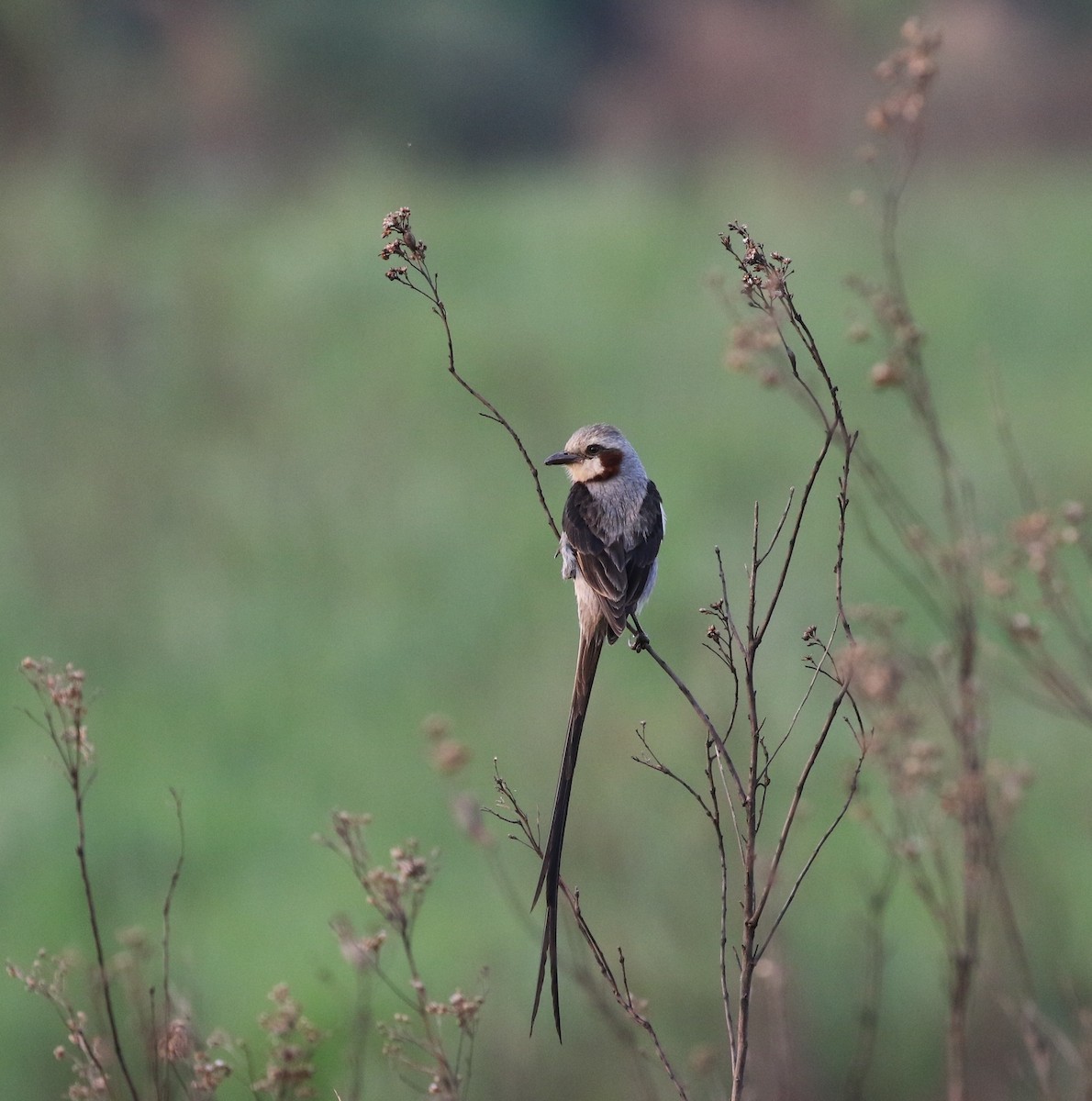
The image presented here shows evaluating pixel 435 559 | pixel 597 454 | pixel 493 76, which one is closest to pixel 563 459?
pixel 597 454

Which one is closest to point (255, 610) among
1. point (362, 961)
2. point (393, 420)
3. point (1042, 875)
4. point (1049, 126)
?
point (393, 420)

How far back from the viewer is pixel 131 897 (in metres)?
7.31

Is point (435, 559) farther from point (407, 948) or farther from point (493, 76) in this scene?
point (493, 76)

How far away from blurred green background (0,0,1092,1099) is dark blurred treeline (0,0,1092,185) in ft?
0.28

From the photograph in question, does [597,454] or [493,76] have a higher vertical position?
[493,76]

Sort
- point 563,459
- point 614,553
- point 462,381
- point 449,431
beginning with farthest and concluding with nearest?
point 449,431, point 563,459, point 614,553, point 462,381

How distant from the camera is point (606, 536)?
361cm

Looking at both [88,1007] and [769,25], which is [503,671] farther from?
[769,25]

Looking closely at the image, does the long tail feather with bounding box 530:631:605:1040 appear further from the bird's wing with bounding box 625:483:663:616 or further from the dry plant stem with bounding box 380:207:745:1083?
the bird's wing with bounding box 625:483:663:616

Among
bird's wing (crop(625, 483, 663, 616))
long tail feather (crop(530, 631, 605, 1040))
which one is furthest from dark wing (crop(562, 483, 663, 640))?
long tail feather (crop(530, 631, 605, 1040))

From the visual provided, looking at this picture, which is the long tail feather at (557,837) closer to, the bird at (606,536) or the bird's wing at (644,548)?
the bird at (606,536)

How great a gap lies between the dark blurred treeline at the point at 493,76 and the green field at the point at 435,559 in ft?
7.15

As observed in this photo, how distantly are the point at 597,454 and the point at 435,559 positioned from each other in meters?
7.13

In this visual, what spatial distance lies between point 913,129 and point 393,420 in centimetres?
945
